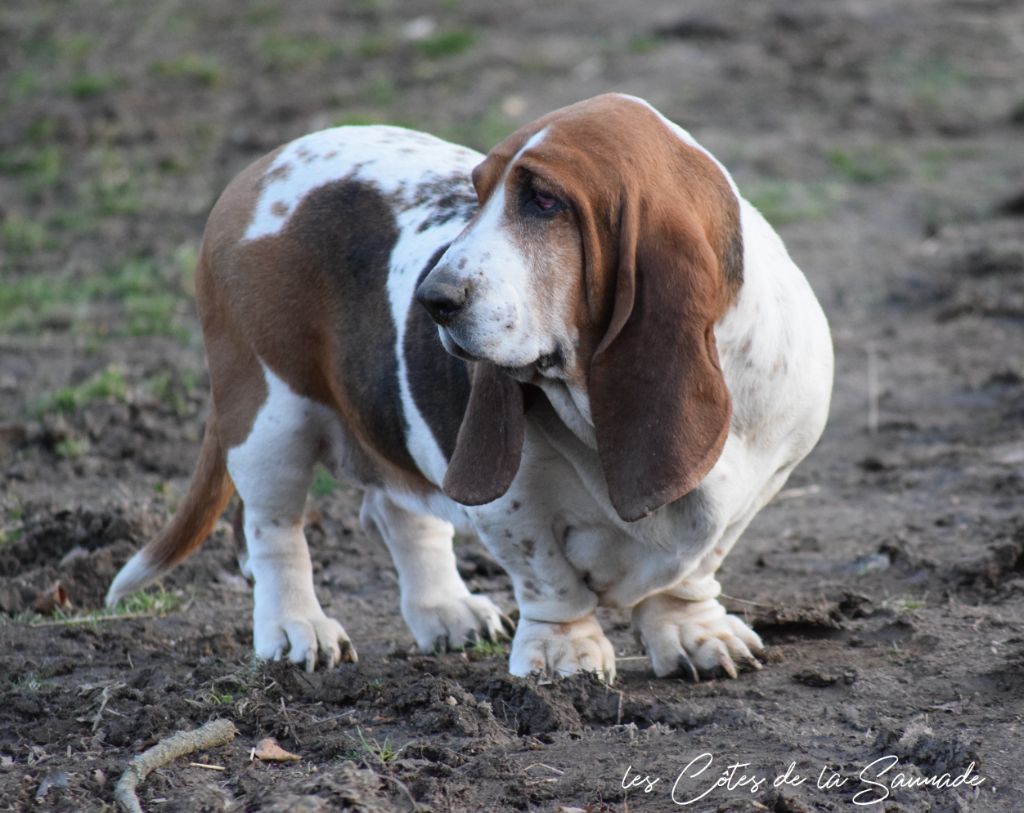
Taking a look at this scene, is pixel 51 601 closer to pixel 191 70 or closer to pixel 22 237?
pixel 22 237

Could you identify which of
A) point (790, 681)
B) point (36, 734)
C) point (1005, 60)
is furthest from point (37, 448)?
point (1005, 60)

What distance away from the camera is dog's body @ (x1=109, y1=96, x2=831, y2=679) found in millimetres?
3564

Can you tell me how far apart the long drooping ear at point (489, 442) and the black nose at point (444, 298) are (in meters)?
0.32

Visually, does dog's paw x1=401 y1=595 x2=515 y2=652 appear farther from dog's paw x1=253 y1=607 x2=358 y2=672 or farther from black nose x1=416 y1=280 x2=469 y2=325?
black nose x1=416 y1=280 x2=469 y2=325

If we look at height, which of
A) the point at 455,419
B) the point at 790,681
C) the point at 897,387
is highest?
the point at 455,419

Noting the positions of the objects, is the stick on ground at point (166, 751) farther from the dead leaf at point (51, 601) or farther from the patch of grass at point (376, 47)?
the patch of grass at point (376, 47)

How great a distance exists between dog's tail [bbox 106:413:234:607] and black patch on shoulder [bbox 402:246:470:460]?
976 millimetres

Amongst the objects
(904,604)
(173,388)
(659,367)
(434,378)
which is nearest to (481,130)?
(173,388)

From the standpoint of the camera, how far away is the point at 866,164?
1110 cm

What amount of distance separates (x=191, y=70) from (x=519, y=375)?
10.2m

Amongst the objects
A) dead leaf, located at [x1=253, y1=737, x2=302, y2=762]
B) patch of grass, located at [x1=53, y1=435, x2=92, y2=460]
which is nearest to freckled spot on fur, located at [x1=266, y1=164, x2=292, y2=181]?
dead leaf, located at [x1=253, y1=737, x2=302, y2=762]

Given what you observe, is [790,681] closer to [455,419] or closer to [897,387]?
[455,419]

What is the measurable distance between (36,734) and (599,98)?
7.10 ft

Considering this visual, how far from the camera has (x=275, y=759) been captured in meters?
3.81
